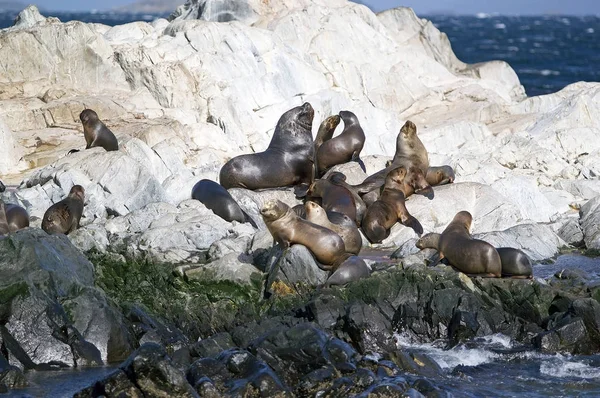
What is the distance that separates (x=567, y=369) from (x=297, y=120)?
765 cm

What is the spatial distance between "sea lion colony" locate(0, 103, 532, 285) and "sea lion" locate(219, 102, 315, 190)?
2cm

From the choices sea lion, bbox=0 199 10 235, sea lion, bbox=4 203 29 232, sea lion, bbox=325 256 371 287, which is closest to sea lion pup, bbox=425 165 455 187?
sea lion, bbox=325 256 371 287

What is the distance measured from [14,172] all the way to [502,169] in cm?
857

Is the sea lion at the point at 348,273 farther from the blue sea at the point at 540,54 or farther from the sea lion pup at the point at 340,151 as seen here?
the blue sea at the point at 540,54

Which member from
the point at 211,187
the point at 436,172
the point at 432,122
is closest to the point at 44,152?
the point at 211,187

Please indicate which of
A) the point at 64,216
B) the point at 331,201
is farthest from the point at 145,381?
the point at 331,201

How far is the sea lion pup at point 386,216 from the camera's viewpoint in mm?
14508

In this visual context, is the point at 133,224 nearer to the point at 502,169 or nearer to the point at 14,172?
the point at 14,172

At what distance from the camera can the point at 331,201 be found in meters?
14.6

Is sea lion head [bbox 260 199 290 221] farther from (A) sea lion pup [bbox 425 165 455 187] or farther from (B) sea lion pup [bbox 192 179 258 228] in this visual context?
(A) sea lion pup [bbox 425 165 455 187]

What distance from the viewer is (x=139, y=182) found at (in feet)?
50.7

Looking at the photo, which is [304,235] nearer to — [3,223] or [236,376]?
[236,376]

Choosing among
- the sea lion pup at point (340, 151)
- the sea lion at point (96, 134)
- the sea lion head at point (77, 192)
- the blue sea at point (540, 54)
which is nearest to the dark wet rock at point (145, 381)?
the sea lion head at point (77, 192)

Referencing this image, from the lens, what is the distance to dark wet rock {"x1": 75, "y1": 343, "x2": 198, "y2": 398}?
812 cm
